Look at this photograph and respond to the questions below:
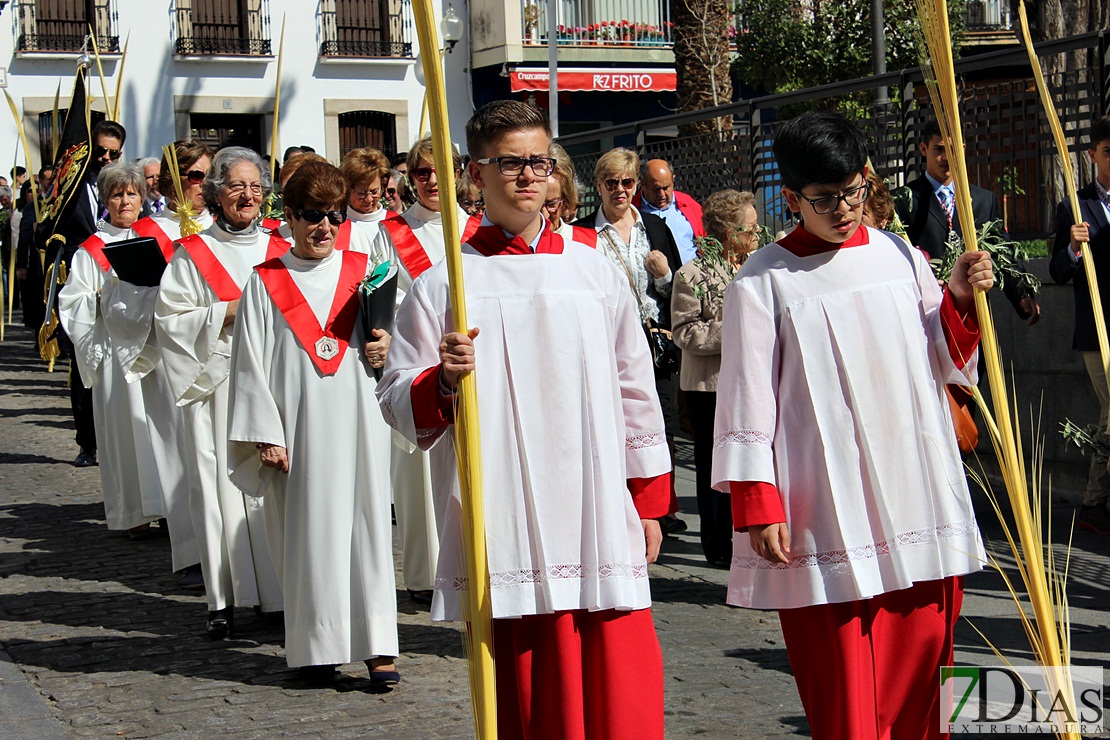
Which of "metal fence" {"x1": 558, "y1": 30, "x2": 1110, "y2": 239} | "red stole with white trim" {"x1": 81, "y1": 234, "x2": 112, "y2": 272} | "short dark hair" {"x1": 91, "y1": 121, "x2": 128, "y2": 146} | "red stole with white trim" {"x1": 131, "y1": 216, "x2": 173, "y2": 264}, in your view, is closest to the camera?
"red stole with white trim" {"x1": 131, "y1": 216, "x2": 173, "y2": 264}

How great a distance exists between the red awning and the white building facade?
149 cm

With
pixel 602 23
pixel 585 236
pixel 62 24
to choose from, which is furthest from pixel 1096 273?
pixel 62 24

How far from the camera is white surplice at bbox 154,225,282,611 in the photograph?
6.73 metres

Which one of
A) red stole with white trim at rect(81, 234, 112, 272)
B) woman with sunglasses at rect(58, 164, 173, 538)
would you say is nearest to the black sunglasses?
woman with sunglasses at rect(58, 164, 173, 538)

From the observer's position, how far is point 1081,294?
800cm

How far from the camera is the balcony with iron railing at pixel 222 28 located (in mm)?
32438

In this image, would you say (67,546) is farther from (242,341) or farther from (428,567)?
(242,341)

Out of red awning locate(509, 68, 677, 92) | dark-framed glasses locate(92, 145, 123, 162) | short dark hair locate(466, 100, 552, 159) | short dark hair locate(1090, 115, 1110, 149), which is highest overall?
red awning locate(509, 68, 677, 92)

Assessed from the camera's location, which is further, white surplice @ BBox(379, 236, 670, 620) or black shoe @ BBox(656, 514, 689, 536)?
black shoe @ BBox(656, 514, 689, 536)

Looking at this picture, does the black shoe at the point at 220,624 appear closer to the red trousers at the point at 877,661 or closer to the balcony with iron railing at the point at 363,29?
the red trousers at the point at 877,661

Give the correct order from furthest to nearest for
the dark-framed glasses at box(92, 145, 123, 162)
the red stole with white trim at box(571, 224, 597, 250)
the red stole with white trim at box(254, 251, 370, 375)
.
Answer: the dark-framed glasses at box(92, 145, 123, 162)
the red stole with white trim at box(571, 224, 597, 250)
the red stole with white trim at box(254, 251, 370, 375)

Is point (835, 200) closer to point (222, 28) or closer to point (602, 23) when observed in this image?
point (222, 28)

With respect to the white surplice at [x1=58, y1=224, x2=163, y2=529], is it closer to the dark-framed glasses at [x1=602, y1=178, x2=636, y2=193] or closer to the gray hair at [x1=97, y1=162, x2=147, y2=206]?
the gray hair at [x1=97, y1=162, x2=147, y2=206]

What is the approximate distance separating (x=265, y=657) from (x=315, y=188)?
1.90m
